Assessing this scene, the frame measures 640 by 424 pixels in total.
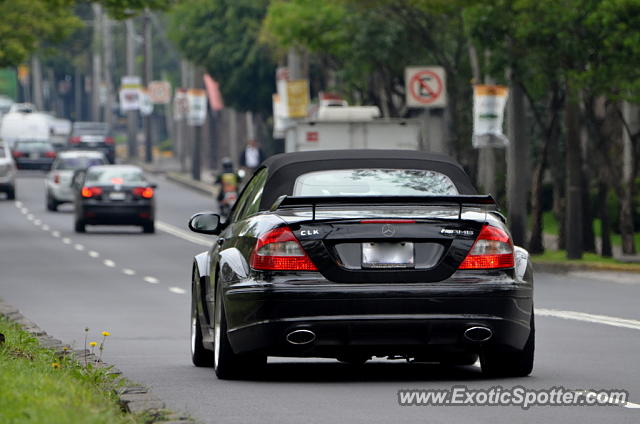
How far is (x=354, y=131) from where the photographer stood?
36.3 metres

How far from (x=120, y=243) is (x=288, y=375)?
1071 inches

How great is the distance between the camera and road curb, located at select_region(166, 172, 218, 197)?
65.8 metres

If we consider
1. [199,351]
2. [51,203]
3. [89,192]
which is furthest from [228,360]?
[51,203]

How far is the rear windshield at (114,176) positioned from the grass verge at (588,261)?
490 inches

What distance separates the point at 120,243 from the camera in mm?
39219

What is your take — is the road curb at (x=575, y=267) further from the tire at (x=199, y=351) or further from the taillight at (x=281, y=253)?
the taillight at (x=281, y=253)

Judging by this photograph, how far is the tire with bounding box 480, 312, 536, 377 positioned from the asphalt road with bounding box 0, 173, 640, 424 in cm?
9

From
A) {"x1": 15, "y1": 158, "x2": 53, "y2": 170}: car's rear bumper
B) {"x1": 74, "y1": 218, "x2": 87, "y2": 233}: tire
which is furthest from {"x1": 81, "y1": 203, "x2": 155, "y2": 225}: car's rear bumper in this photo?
{"x1": 15, "y1": 158, "x2": 53, "y2": 170}: car's rear bumper

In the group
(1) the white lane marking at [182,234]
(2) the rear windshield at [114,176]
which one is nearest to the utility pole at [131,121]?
(1) the white lane marking at [182,234]

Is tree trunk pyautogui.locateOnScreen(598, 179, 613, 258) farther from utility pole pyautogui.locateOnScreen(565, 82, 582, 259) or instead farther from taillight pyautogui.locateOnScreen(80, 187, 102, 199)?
taillight pyautogui.locateOnScreen(80, 187, 102, 199)

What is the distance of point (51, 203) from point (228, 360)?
4167 centimetres

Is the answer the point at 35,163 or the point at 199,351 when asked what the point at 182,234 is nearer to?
the point at 199,351

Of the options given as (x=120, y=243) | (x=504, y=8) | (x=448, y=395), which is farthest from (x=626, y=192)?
(x=448, y=395)

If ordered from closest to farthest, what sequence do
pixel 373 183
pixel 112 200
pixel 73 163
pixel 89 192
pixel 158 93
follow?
pixel 373 183, pixel 89 192, pixel 112 200, pixel 73 163, pixel 158 93
